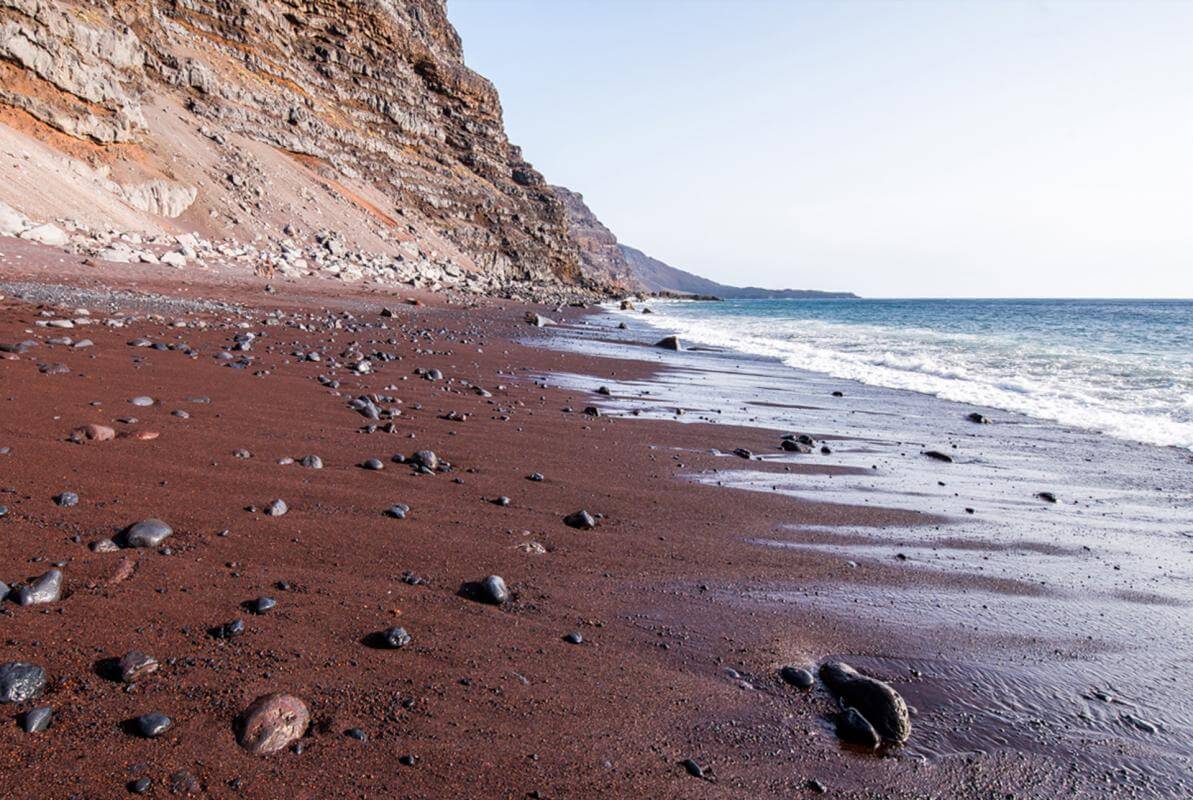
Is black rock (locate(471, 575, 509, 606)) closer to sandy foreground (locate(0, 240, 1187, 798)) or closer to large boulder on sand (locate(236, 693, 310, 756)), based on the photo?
sandy foreground (locate(0, 240, 1187, 798))

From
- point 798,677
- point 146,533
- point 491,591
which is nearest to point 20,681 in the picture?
point 146,533

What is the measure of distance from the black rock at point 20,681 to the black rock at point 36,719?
74mm

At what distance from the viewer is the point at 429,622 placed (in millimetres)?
2617

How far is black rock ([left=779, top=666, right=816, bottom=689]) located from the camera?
97.3 inches

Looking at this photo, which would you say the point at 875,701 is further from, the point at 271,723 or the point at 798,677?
the point at 271,723

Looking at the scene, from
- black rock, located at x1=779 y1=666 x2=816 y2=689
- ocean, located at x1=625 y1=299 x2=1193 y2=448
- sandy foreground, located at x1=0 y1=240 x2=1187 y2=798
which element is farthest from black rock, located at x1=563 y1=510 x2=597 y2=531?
ocean, located at x1=625 y1=299 x2=1193 y2=448

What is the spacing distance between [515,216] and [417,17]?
20.2 meters

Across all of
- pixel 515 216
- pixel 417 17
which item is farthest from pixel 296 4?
pixel 515 216

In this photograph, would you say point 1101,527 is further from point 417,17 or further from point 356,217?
point 417,17

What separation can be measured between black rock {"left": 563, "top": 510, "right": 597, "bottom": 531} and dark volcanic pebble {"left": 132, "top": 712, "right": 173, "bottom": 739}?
91.7 inches

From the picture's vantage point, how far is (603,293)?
6788 cm

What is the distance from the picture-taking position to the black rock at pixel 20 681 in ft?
6.10

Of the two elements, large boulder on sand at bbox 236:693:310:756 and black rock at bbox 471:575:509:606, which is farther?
black rock at bbox 471:575:509:606

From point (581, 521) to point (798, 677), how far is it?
170 cm
